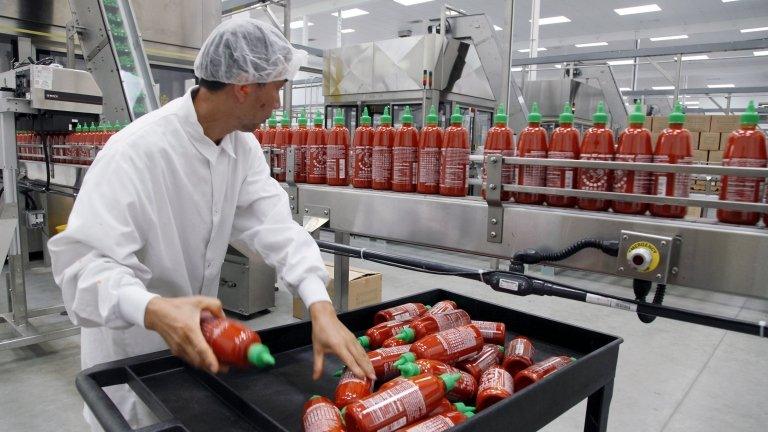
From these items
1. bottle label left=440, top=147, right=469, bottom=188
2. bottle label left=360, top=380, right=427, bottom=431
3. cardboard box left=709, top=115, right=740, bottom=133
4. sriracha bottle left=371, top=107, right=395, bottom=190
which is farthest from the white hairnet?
cardboard box left=709, top=115, right=740, bottom=133

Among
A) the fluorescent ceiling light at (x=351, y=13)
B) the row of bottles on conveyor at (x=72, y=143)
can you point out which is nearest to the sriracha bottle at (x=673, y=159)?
the row of bottles on conveyor at (x=72, y=143)

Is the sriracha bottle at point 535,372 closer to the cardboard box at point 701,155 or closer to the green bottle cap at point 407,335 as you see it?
the green bottle cap at point 407,335

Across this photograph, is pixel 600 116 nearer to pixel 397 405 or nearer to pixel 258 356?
pixel 397 405

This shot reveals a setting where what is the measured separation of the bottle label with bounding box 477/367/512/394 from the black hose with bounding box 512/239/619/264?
27cm

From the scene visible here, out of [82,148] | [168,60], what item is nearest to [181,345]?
[82,148]

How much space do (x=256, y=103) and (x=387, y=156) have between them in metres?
0.47

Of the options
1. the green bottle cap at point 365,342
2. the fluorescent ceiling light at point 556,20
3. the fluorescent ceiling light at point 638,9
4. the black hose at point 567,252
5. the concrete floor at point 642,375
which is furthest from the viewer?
the fluorescent ceiling light at point 556,20

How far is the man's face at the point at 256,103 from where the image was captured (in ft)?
4.20

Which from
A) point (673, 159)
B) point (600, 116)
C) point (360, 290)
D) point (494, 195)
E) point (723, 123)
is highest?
point (723, 123)

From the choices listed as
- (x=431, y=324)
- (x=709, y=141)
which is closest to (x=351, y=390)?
(x=431, y=324)

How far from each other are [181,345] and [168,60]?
5.70 meters

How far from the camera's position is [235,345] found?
822mm

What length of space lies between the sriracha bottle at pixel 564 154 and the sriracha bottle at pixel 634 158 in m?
0.10

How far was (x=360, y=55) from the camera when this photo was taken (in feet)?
17.5
